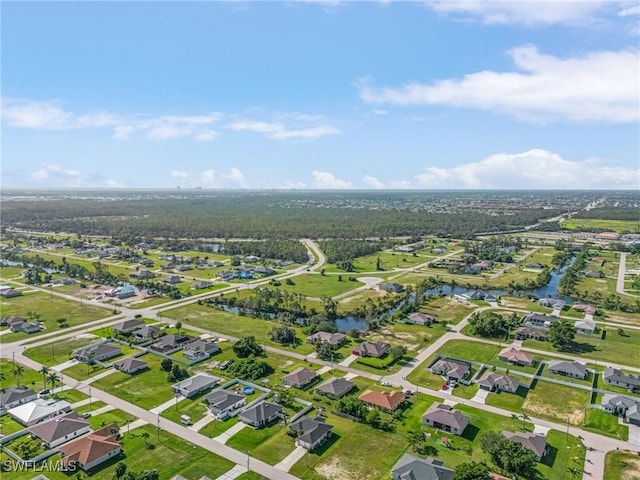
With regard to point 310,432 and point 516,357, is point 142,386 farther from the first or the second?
point 516,357

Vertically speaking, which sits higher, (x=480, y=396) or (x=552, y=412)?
(x=480, y=396)

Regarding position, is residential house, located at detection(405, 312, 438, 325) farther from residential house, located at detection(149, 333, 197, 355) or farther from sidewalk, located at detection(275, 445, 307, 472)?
sidewalk, located at detection(275, 445, 307, 472)

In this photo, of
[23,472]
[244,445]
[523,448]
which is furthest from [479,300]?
[23,472]

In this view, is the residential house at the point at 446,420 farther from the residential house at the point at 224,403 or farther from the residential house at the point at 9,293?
the residential house at the point at 9,293

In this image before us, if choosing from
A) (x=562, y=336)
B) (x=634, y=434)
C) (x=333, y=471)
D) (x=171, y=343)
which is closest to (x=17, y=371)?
(x=171, y=343)

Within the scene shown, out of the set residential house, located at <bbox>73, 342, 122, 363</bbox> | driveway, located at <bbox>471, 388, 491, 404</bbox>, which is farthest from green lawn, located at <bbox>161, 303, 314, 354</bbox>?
driveway, located at <bbox>471, 388, 491, 404</bbox>

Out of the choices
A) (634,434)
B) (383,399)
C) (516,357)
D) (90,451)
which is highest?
(90,451)

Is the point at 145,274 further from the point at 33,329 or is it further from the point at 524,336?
the point at 524,336

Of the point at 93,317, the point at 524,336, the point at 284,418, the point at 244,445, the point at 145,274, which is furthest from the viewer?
the point at 145,274
